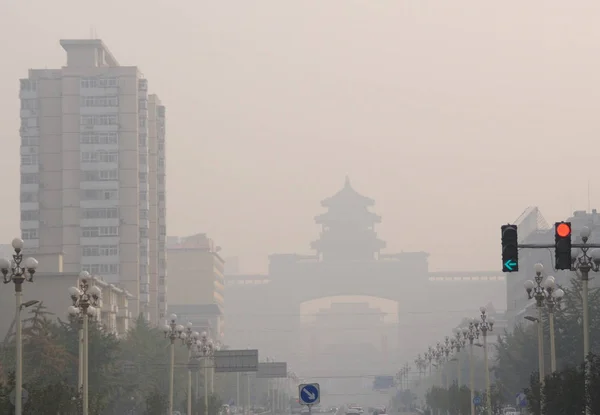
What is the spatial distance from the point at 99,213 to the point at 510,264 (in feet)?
383

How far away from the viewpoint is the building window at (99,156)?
148000mm

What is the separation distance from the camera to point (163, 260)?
162 m

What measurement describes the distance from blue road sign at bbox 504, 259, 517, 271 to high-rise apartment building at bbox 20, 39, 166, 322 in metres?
114

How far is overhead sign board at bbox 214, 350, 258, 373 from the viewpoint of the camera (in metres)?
101

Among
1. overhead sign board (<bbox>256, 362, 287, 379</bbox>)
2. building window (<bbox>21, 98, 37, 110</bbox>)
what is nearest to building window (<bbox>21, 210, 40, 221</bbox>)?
building window (<bbox>21, 98, 37, 110</bbox>)

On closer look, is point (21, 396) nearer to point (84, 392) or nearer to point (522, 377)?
point (84, 392)

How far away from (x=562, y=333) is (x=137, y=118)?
78.9 meters

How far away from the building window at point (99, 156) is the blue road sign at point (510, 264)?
387ft

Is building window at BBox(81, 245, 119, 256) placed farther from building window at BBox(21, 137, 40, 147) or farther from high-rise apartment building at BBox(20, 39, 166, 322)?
building window at BBox(21, 137, 40, 147)

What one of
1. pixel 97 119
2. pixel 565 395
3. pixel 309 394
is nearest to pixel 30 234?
pixel 97 119

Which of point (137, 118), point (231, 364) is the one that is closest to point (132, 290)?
point (137, 118)

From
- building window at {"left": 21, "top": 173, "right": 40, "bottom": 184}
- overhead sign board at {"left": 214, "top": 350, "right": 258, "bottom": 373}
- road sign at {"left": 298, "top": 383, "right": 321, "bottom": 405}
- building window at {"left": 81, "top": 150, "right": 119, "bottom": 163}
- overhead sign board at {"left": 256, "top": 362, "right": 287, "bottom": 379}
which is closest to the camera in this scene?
road sign at {"left": 298, "top": 383, "right": 321, "bottom": 405}

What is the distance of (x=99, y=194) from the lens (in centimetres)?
14700

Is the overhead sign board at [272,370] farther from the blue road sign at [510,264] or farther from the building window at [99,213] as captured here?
the blue road sign at [510,264]
